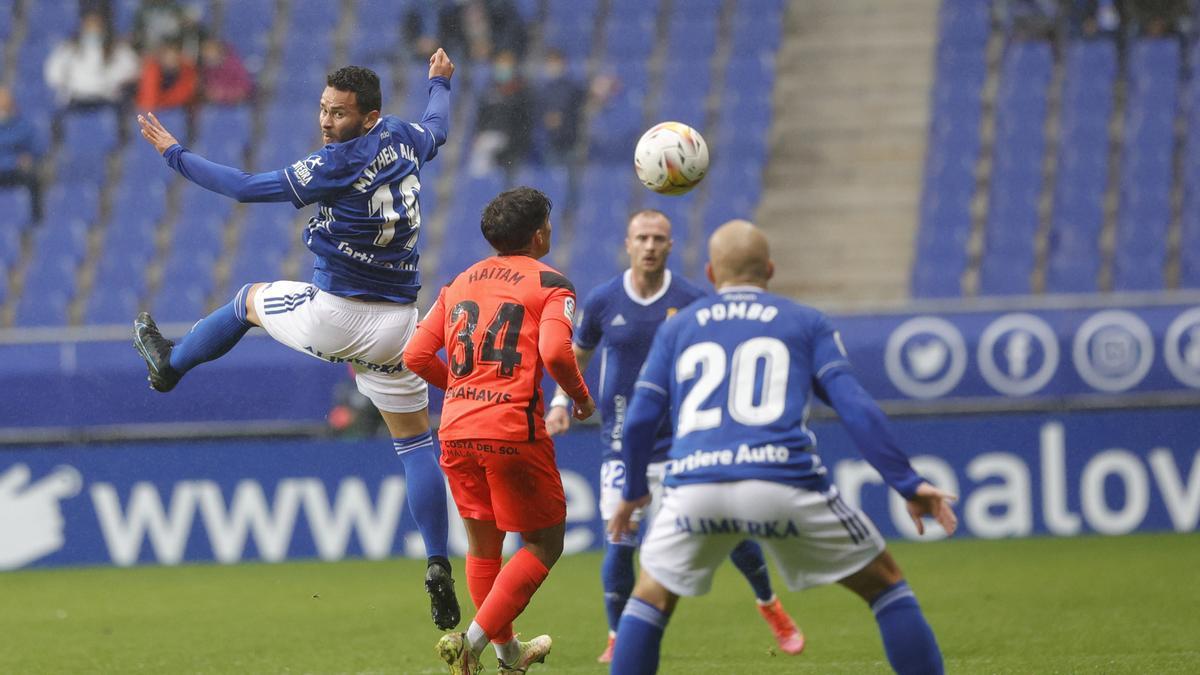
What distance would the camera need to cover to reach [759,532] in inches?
214

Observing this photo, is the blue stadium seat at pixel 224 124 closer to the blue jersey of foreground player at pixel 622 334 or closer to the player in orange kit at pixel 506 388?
the blue jersey of foreground player at pixel 622 334

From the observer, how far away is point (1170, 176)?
17.0 m

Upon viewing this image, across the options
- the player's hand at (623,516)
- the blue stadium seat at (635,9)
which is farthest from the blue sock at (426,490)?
the blue stadium seat at (635,9)

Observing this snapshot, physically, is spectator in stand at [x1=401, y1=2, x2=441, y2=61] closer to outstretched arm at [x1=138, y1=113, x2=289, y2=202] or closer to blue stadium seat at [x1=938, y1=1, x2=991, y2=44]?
blue stadium seat at [x1=938, y1=1, x2=991, y2=44]

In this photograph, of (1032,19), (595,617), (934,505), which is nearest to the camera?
(934,505)

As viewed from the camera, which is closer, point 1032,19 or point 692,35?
point 1032,19

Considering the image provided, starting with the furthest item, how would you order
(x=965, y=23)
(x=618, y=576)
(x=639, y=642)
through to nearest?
(x=965, y=23) < (x=618, y=576) < (x=639, y=642)

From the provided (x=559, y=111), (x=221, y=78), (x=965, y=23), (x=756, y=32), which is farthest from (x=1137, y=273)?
(x=221, y=78)

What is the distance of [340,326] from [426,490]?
84cm

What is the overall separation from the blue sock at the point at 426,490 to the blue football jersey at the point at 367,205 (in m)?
0.69

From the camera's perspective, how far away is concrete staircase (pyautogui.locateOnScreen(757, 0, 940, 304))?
57.8ft

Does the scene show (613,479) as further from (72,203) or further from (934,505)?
(72,203)

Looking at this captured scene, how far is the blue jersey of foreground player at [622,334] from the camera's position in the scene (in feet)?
28.4

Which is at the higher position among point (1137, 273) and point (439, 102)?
point (439, 102)
